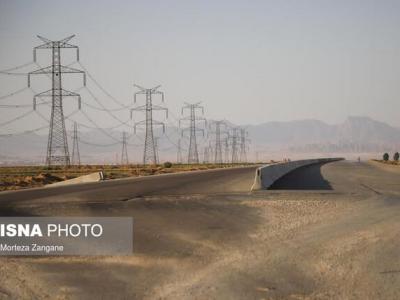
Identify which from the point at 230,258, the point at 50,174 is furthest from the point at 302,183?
the point at 50,174

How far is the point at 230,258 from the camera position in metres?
10.2

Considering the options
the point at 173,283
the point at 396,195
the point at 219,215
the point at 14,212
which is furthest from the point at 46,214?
the point at 396,195

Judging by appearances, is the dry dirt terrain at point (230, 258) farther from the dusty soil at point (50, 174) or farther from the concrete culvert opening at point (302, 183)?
the dusty soil at point (50, 174)

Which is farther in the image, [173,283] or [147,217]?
[147,217]

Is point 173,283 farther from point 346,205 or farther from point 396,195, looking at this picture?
point 396,195

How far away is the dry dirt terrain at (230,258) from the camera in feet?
27.6

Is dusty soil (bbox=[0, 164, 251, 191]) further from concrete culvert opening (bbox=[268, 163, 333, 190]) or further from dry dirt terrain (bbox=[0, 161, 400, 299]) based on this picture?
dry dirt terrain (bbox=[0, 161, 400, 299])

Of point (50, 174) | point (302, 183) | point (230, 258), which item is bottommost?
point (230, 258)

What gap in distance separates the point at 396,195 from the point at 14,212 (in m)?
12.0

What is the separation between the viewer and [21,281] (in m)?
9.16

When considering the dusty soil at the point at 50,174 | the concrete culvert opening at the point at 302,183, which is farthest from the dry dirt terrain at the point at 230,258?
the dusty soil at the point at 50,174

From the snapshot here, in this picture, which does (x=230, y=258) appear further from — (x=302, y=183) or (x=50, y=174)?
(x=50, y=174)

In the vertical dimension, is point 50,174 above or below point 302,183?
above

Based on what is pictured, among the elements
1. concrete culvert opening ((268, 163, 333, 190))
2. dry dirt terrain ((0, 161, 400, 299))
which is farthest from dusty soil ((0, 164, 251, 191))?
dry dirt terrain ((0, 161, 400, 299))
